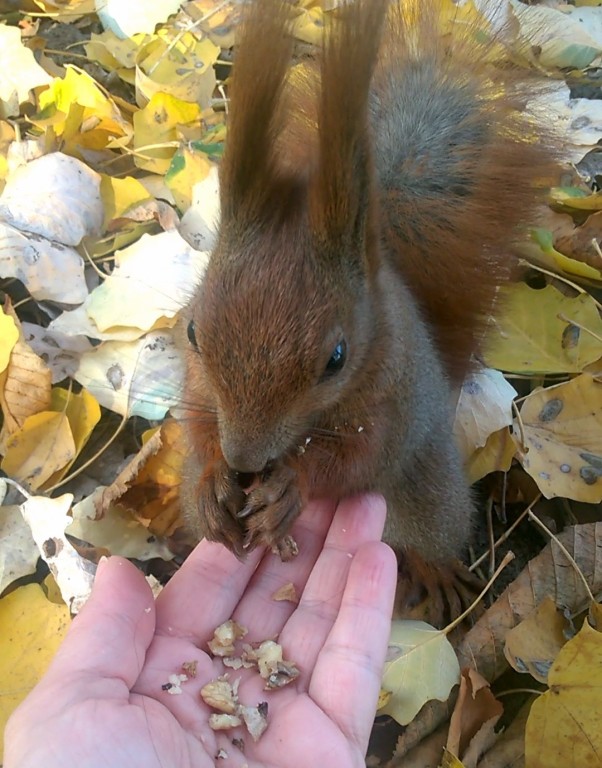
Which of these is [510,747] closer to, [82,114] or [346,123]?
[346,123]

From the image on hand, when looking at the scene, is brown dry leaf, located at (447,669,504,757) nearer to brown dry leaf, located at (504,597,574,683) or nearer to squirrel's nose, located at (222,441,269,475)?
brown dry leaf, located at (504,597,574,683)

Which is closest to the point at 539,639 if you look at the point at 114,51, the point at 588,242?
the point at 588,242

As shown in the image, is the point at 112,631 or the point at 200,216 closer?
the point at 112,631

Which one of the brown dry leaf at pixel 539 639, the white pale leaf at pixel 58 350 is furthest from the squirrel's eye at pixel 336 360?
the white pale leaf at pixel 58 350

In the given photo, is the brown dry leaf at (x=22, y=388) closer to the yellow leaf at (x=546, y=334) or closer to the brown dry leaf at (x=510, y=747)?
the yellow leaf at (x=546, y=334)

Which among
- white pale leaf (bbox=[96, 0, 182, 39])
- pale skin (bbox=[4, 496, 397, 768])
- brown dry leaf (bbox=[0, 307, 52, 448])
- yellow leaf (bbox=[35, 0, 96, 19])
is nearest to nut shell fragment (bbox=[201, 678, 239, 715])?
pale skin (bbox=[4, 496, 397, 768])

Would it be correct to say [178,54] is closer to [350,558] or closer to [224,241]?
[224,241]

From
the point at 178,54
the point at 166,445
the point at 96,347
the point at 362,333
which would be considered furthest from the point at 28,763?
the point at 178,54
